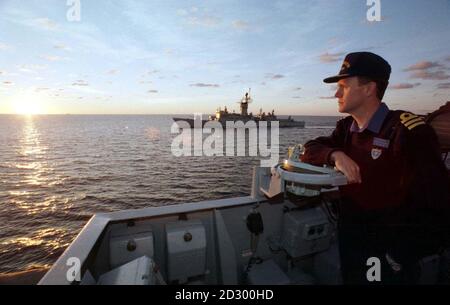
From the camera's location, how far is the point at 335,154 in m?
2.01

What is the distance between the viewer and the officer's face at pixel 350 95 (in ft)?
6.30

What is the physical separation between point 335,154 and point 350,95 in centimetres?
49

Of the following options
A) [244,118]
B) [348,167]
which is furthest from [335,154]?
[244,118]

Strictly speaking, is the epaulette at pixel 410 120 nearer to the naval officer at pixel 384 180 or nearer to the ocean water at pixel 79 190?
the naval officer at pixel 384 180

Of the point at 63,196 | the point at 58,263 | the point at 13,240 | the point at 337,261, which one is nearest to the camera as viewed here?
the point at 58,263

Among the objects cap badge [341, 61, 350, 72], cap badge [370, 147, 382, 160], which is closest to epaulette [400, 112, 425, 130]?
cap badge [370, 147, 382, 160]

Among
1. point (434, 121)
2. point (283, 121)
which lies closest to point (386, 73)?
point (434, 121)

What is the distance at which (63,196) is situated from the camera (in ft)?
64.3

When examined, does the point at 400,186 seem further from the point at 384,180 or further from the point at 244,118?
the point at 244,118

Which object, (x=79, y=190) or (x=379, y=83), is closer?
(x=379, y=83)

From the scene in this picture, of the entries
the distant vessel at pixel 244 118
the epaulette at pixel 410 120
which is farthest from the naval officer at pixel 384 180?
the distant vessel at pixel 244 118

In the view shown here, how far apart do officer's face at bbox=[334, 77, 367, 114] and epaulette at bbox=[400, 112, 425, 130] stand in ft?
1.02

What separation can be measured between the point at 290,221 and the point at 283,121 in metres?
106
